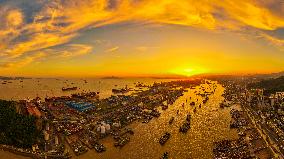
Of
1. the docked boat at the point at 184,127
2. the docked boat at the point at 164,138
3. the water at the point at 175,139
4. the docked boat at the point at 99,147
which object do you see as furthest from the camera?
the docked boat at the point at 184,127

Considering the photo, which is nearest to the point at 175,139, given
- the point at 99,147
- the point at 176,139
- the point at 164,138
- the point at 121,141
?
the point at 176,139

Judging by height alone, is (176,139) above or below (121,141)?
below

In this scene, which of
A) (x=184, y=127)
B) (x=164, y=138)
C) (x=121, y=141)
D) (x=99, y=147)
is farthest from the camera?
(x=184, y=127)

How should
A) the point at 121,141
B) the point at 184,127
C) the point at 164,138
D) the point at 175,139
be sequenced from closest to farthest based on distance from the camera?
1. the point at 121,141
2. the point at 164,138
3. the point at 175,139
4. the point at 184,127

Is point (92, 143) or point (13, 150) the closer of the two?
point (13, 150)

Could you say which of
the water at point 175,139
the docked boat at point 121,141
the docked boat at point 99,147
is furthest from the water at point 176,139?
the docked boat at point 99,147

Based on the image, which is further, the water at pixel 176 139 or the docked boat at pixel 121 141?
the docked boat at pixel 121 141

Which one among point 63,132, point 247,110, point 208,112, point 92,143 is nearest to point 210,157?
point 92,143

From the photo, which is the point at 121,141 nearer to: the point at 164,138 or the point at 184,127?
the point at 164,138

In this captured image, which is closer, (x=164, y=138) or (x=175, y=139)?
(x=164, y=138)

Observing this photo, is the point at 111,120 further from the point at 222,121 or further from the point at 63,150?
the point at 222,121

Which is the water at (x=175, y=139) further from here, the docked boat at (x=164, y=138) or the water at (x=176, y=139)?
the docked boat at (x=164, y=138)
